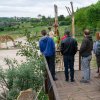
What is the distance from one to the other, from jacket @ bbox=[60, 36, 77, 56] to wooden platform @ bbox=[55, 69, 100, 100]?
86cm

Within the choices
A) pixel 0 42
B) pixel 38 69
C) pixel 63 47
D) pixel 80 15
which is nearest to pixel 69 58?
pixel 63 47

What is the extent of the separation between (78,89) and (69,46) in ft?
3.90

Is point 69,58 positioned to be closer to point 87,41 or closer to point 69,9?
point 87,41

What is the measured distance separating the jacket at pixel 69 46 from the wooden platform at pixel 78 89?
86 cm

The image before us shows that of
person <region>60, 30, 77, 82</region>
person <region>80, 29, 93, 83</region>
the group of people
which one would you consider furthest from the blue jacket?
person <region>80, 29, 93, 83</region>

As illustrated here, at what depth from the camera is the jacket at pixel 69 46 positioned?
31.6 ft

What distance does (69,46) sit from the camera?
965cm

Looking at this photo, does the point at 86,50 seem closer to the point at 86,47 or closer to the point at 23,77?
the point at 86,47

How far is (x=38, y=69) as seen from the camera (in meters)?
10.1

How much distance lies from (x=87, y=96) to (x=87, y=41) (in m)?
1.73

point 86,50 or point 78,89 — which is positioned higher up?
point 86,50

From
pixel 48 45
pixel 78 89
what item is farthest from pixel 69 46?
pixel 78 89

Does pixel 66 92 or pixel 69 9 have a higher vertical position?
pixel 69 9

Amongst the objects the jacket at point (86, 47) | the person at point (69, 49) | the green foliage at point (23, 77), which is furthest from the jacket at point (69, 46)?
the green foliage at point (23, 77)
